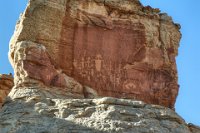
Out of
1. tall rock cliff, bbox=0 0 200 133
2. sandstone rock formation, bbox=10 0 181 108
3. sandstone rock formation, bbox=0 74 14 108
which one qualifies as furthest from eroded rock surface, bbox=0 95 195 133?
sandstone rock formation, bbox=0 74 14 108

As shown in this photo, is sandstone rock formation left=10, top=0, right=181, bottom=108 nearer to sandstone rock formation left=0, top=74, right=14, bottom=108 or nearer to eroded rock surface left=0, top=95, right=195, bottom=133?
eroded rock surface left=0, top=95, right=195, bottom=133

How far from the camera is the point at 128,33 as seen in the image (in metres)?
20.0

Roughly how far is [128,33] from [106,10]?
3.82 feet

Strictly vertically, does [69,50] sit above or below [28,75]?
above

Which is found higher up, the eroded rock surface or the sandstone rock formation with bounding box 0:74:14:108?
the sandstone rock formation with bounding box 0:74:14:108

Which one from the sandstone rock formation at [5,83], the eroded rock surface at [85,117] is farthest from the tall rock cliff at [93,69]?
the sandstone rock formation at [5,83]

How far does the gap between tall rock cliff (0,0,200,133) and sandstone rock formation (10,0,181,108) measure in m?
0.03

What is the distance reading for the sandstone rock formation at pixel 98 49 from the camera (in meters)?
17.8

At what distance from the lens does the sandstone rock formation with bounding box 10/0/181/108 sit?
58.2ft

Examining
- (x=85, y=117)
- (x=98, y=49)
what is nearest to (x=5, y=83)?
(x=98, y=49)

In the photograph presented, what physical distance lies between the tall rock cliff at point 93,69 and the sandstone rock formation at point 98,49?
→ 32 millimetres

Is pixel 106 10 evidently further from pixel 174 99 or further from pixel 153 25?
pixel 174 99

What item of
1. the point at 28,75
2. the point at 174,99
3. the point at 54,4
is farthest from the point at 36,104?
the point at 174,99

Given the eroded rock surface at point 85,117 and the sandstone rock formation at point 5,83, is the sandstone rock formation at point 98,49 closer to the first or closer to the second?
the eroded rock surface at point 85,117
